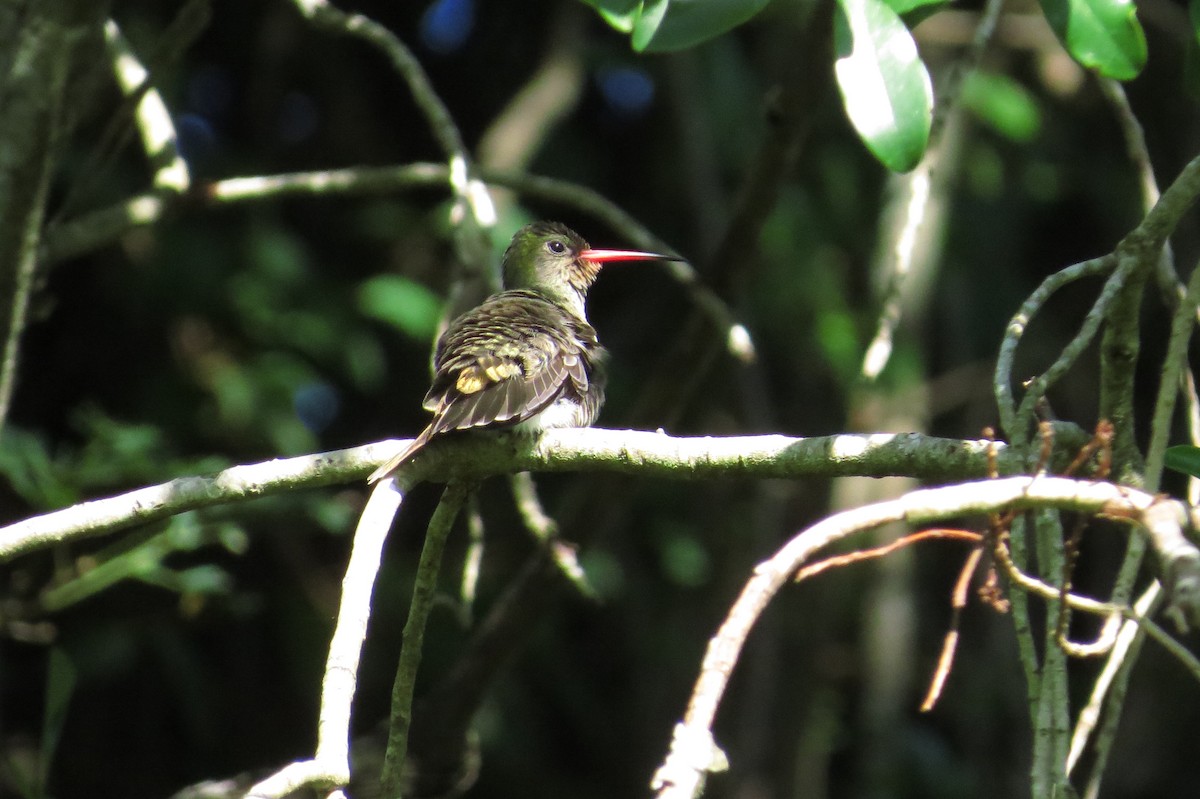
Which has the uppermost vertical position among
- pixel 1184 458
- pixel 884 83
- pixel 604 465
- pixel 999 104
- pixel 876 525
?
pixel 999 104

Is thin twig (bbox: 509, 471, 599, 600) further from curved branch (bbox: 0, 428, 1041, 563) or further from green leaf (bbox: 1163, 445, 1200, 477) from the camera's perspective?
green leaf (bbox: 1163, 445, 1200, 477)

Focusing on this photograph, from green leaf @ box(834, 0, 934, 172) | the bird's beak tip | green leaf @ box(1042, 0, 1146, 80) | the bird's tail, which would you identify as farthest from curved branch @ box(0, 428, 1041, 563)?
the bird's beak tip

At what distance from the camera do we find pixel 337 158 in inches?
Answer: 289

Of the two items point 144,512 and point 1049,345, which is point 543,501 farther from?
point 144,512

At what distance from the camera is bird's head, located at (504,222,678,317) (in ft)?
17.4

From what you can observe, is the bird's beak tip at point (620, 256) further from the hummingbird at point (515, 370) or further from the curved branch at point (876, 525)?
the curved branch at point (876, 525)

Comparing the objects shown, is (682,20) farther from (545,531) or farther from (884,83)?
(545,531)

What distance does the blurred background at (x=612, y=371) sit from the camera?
20.8ft

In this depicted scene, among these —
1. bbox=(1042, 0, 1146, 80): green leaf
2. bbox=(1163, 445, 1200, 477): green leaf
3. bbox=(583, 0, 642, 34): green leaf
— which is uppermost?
bbox=(583, 0, 642, 34): green leaf

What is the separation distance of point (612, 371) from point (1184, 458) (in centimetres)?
464

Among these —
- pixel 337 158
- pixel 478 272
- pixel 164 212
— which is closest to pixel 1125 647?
pixel 478 272

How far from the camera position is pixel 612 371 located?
688 centimetres

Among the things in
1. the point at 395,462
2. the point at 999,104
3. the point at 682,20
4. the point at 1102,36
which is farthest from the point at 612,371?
the point at 1102,36

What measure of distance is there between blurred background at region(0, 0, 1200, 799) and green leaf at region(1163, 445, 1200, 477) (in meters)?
3.27
